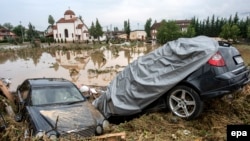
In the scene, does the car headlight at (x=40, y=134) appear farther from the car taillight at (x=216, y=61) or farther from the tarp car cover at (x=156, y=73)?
the car taillight at (x=216, y=61)

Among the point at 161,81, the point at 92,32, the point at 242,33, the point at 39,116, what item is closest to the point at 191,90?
the point at 161,81

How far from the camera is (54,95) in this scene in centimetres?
585

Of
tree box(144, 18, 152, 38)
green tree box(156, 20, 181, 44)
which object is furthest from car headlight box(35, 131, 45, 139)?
tree box(144, 18, 152, 38)

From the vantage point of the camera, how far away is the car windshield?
561 cm

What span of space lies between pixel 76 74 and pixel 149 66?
11.4m

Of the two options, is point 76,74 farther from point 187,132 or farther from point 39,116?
point 187,132

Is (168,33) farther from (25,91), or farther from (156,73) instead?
(156,73)

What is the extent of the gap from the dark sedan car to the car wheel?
1507mm

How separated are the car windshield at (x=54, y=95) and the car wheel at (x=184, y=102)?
2.42 metres

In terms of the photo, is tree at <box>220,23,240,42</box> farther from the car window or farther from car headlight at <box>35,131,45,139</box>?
car headlight at <box>35,131,45,139</box>

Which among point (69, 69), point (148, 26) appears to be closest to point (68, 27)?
point (148, 26)

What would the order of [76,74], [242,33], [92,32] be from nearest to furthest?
1. [76,74]
2. [242,33]
3. [92,32]

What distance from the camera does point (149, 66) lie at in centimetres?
530

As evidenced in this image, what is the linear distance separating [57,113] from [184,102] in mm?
2679
